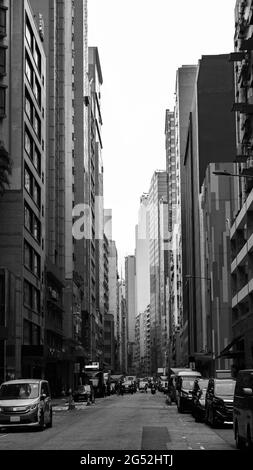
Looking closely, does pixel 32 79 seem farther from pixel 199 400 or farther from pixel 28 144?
pixel 199 400

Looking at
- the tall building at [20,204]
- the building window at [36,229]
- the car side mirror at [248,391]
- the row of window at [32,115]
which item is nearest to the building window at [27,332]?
the tall building at [20,204]

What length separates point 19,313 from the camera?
64.8 meters

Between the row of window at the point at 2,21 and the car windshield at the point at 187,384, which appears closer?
the car windshield at the point at 187,384

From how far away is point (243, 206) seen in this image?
2633 inches

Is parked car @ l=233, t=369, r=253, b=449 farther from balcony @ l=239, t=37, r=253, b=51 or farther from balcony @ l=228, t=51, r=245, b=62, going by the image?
balcony @ l=228, t=51, r=245, b=62

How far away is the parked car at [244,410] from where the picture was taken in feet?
54.7

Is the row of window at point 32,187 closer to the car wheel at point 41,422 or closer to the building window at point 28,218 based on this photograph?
the building window at point 28,218

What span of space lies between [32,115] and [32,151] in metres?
3.50

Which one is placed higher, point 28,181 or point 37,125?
point 37,125

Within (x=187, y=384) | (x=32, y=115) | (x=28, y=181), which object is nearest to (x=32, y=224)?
(x=28, y=181)

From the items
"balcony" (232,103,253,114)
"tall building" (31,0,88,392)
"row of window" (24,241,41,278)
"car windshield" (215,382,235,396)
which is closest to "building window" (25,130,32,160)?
"row of window" (24,241,41,278)

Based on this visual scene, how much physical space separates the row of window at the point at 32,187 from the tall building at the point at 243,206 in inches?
754

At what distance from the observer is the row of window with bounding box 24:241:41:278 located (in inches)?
2736
